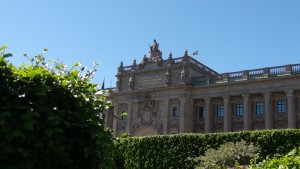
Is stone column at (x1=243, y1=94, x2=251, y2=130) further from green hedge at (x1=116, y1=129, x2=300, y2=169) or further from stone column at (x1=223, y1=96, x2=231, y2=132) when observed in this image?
green hedge at (x1=116, y1=129, x2=300, y2=169)

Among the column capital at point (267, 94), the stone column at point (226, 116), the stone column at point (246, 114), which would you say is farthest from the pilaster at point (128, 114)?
the column capital at point (267, 94)

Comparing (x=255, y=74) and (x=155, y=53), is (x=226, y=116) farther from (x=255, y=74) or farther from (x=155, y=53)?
(x=155, y=53)

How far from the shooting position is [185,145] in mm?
29547

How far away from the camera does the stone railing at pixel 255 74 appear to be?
51.8m

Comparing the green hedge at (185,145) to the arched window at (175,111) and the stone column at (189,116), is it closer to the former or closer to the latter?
the stone column at (189,116)

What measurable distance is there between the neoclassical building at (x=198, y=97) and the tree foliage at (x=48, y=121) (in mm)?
46733

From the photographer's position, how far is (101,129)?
6953mm

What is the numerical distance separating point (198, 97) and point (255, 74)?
8801 millimetres

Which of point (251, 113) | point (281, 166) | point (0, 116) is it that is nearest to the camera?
point (281, 166)

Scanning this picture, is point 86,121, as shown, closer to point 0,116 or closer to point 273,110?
point 0,116

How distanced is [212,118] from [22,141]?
53171 millimetres

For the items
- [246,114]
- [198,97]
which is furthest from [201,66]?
[246,114]

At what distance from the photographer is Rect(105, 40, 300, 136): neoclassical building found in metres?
52.4

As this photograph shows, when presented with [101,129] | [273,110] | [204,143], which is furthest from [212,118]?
[101,129]
